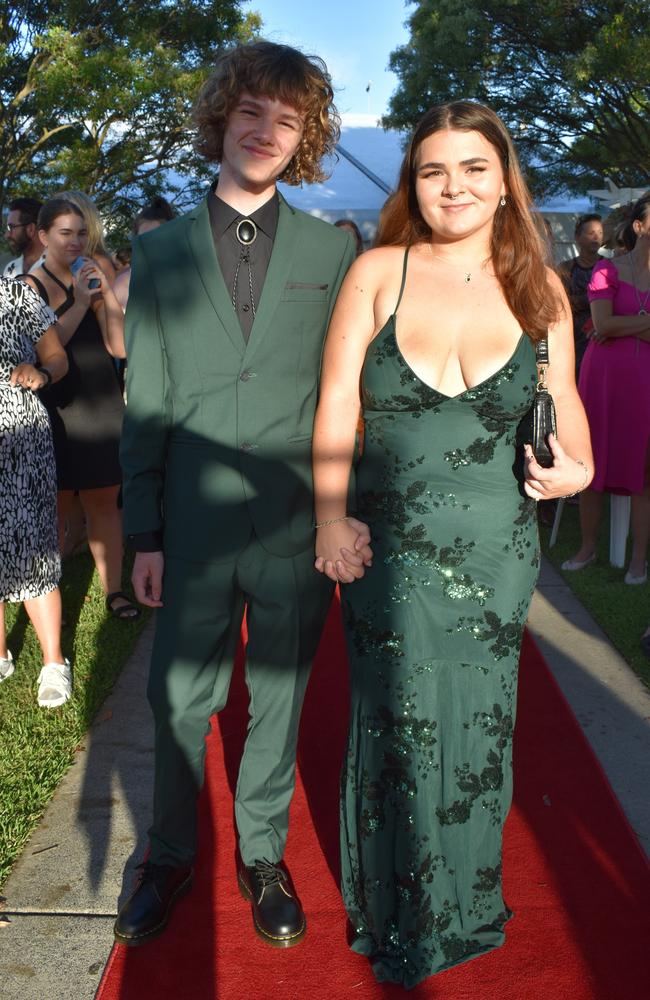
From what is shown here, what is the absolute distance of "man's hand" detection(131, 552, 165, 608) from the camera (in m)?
2.62

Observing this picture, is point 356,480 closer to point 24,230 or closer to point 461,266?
point 461,266

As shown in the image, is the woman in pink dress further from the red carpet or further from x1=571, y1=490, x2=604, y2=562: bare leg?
the red carpet

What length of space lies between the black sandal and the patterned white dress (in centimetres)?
115

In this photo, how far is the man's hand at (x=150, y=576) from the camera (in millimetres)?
2615

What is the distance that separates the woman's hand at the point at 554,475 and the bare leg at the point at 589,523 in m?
4.30

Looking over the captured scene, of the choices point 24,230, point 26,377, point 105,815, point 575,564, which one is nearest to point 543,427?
point 105,815

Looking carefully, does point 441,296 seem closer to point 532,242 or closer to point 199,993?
point 532,242

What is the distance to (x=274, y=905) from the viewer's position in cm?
273

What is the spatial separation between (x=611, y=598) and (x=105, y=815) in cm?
363

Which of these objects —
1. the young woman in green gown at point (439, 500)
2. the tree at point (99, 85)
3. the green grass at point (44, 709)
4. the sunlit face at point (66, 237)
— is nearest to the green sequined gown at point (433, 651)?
the young woman in green gown at point (439, 500)

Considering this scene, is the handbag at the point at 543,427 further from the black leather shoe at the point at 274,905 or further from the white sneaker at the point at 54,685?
the white sneaker at the point at 54,685

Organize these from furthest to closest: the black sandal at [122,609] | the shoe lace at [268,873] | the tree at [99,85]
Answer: the tree at [99,85], the black sandal at [122,609], the shoe lace at [268,873]

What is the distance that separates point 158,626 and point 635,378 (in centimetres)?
438

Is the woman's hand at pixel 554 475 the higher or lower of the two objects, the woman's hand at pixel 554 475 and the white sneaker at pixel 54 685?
the higher
